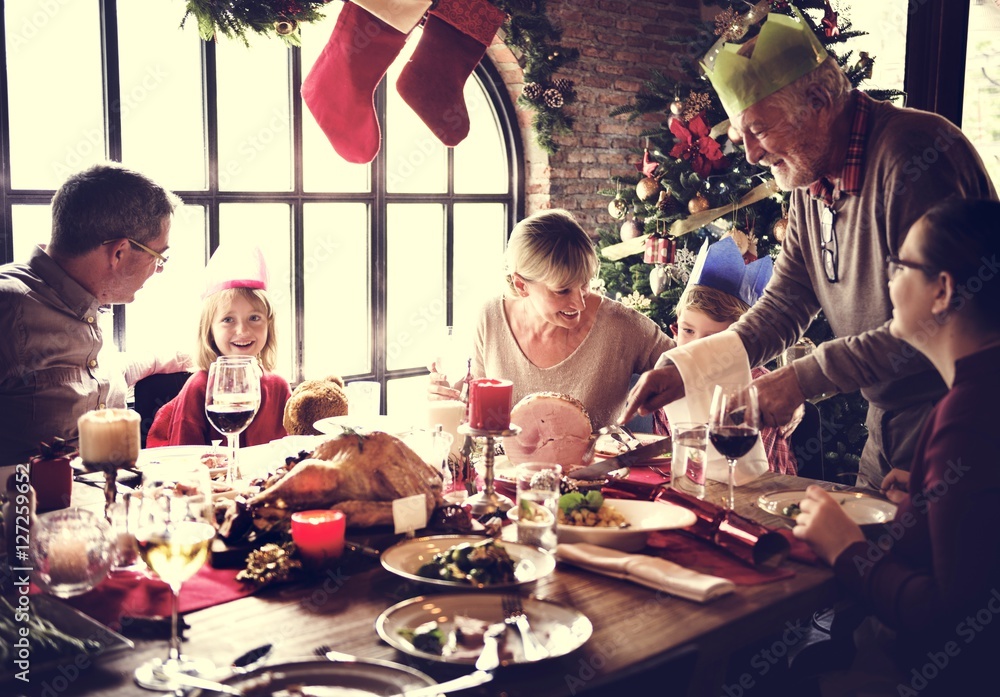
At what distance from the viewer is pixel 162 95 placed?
3762 millimetres

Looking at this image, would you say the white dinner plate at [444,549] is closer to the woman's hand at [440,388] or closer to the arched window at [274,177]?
the woman's hand at [440,388]

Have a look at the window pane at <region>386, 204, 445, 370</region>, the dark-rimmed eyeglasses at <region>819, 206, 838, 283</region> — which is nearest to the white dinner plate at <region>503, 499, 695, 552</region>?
the dark-rimmed eyeglasses at <region>819, 206, 838, 283</region>

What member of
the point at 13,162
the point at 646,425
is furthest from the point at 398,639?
the point at 13,162

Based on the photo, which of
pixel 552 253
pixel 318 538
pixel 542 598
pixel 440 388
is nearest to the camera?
pixel 542 598

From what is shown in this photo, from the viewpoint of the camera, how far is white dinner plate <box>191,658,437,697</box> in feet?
3.57

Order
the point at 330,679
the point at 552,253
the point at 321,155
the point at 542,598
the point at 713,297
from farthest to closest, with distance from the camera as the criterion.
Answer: the point at 321,155 → the point at 713,297 → the point at 552,253 → the point at 542,598 → the point at 330,679

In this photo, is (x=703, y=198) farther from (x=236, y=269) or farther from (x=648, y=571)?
(x=648, y=571)

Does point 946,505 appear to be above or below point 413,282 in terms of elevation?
below

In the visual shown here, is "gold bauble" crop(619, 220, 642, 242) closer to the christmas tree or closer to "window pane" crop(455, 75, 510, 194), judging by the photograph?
the christmas tree

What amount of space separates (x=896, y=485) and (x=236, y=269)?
1931 millimetres

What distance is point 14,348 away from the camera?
92.7 inches

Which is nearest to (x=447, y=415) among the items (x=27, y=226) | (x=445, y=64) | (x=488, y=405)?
(x=488, y=405)

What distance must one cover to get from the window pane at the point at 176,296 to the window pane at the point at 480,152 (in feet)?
4.93

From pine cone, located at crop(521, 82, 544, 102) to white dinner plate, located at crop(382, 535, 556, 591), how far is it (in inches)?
140
